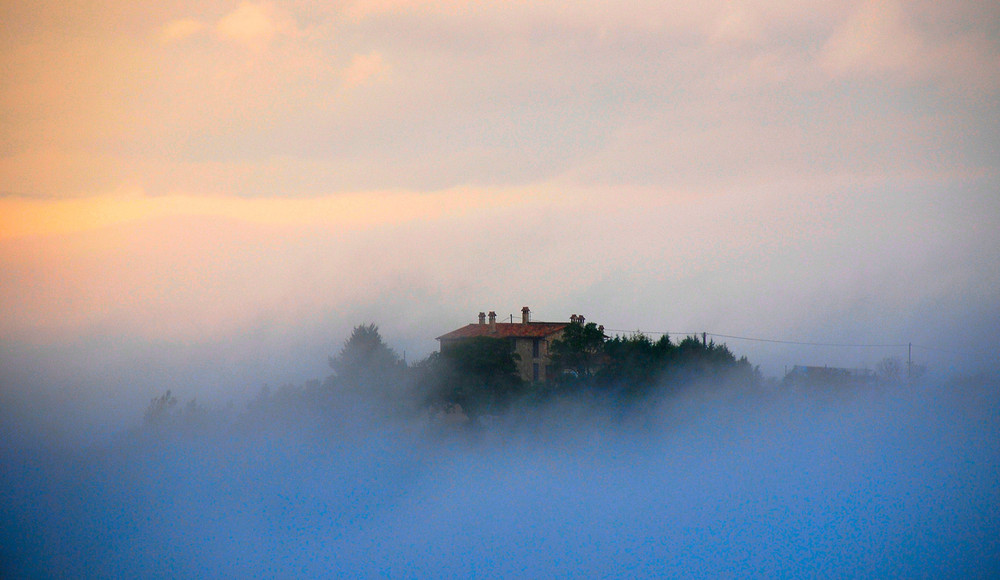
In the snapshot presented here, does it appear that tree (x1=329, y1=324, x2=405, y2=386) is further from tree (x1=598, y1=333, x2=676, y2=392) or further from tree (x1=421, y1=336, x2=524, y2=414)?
tree (x1=598, y1=333, x2=676, y2=392)

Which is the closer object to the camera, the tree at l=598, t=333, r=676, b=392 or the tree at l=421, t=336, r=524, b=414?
the tree at l=598, t=333, r=676, b=392

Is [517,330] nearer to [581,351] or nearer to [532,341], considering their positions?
[532,341]

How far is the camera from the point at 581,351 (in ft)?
161

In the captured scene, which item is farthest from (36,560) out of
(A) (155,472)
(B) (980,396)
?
(B) (980,396)

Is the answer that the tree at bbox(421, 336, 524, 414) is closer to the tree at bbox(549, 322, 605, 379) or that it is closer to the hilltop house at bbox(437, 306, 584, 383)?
the tree at bbox(549, 322, 605, 379)

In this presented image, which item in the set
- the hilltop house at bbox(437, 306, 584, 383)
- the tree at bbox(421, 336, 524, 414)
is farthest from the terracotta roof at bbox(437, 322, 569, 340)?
the tree at bbox(421, 336, 524, 414)

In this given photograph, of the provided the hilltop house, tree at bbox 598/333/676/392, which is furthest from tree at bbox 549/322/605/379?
the hilltop house

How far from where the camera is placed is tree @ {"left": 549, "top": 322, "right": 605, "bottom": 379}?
49.0 meters

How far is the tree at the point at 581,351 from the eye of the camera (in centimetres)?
4903

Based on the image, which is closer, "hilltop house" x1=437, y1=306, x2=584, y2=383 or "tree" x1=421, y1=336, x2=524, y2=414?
"tree" x1=421, y1=336, x2=524, y2=414

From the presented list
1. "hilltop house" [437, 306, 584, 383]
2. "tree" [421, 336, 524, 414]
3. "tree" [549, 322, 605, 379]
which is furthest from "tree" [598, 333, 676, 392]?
"hilltop house" [437, 306, 584, 383]

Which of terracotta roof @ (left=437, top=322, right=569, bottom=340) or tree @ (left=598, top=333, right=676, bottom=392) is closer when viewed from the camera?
tree @ (left=598, top=333, right=676, bottom=392)

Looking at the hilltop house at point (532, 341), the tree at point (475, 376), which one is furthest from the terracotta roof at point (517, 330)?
the tree at point (475, 376)

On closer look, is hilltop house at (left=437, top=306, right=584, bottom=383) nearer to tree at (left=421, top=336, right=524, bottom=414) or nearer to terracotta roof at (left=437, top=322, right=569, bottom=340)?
terracotta roof at (left=437, top=322, right=569, bottom=340)
